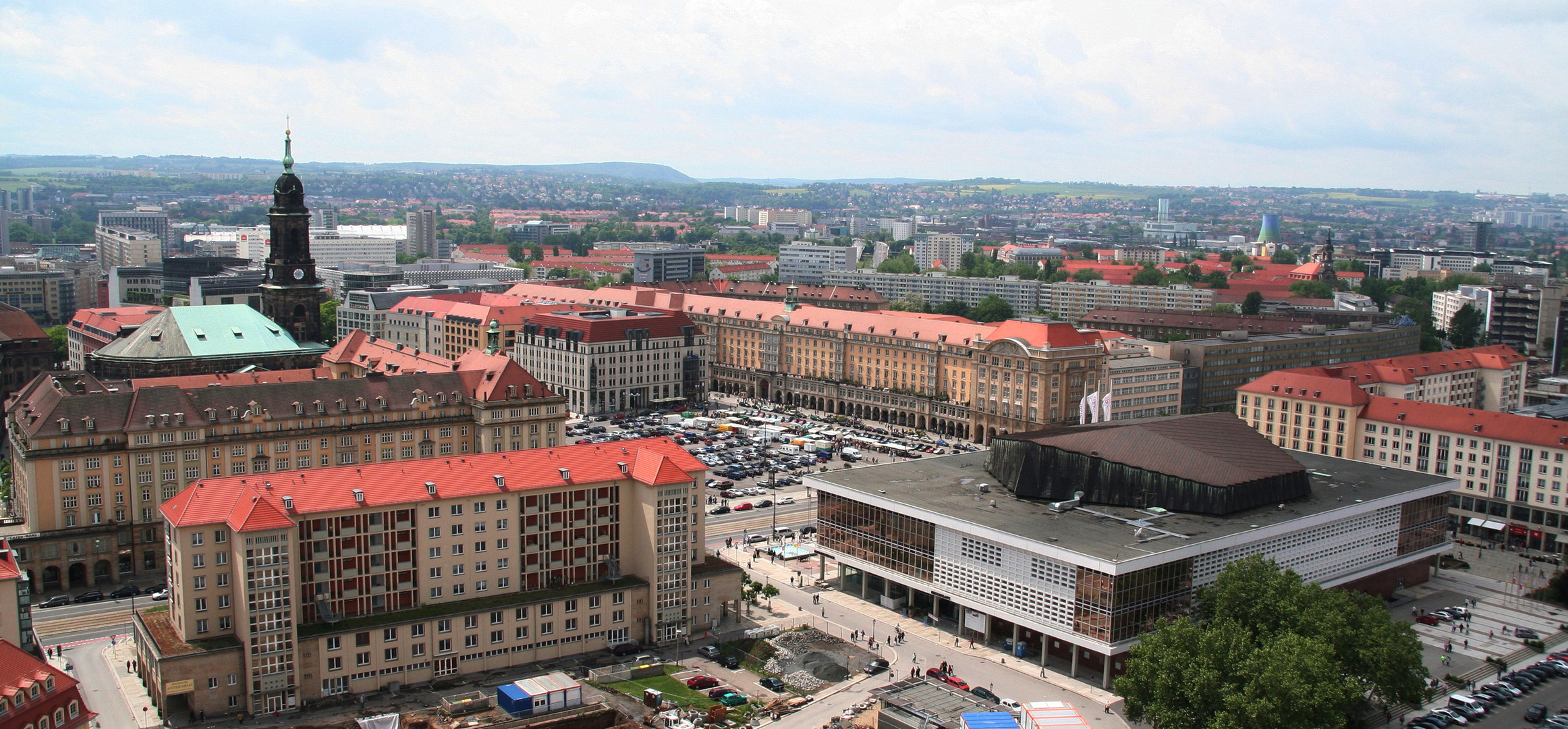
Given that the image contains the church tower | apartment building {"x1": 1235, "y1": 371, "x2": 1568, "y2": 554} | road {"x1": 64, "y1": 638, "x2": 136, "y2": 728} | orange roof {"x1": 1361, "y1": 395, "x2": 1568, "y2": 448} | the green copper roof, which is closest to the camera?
road {"x1": 64, "y1": 638, "x2": 136, "y2": 728}

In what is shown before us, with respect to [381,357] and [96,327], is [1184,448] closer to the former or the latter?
[381,357]

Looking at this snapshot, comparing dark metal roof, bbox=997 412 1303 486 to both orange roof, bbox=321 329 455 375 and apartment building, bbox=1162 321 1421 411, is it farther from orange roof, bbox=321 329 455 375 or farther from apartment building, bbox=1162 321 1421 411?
apartment building, bbox=1162 321 1421 411

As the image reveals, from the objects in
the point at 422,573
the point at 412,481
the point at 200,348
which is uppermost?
the point at 200,348

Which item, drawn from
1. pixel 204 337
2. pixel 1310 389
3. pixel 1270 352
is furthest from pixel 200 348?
pixel 1270 352

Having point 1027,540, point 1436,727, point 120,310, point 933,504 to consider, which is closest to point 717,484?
point 933,504

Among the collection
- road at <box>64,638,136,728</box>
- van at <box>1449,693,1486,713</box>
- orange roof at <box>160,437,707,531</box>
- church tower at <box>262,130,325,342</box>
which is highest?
church tower at <box>262,130,325,342</box>

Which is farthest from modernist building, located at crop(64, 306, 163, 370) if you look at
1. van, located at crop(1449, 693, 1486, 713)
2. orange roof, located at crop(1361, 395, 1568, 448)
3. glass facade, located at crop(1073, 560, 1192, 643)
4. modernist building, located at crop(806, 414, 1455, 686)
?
van, located at crop(1449, 693, 1486, 713)

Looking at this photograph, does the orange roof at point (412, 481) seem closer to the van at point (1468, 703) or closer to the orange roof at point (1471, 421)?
the van at point (1468, 703)
